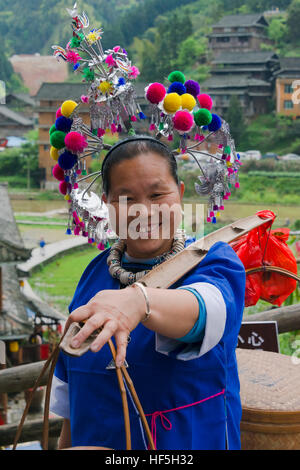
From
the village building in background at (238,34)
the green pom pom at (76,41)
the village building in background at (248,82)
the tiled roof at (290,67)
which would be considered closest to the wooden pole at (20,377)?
the green pom pom at (76,41)

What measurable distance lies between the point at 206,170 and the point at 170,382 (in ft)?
1.98

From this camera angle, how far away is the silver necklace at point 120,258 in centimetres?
102

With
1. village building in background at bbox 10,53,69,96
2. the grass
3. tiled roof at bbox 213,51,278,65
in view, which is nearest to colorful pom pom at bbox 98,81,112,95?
the grass

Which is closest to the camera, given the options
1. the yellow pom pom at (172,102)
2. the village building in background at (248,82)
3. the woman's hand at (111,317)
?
the woman's hand at (111,317)

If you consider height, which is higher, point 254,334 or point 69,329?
point 69,329

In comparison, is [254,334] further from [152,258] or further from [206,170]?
[152,258]

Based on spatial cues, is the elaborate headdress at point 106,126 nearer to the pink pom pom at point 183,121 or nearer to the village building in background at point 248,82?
the pink pom pom at point 183,121

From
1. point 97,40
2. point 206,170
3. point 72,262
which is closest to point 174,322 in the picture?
point 206,170

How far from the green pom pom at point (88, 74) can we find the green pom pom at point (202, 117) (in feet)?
0.94

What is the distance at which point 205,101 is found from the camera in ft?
4.11

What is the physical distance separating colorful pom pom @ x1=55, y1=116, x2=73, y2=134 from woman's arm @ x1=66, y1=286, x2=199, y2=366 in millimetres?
598

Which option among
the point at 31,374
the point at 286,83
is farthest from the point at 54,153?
the point at 286,83

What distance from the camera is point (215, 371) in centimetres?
93

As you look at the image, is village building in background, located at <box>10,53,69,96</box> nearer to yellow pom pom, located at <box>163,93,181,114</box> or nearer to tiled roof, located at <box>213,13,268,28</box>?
tiled roof, located at <box>213,13,268,28</box>
